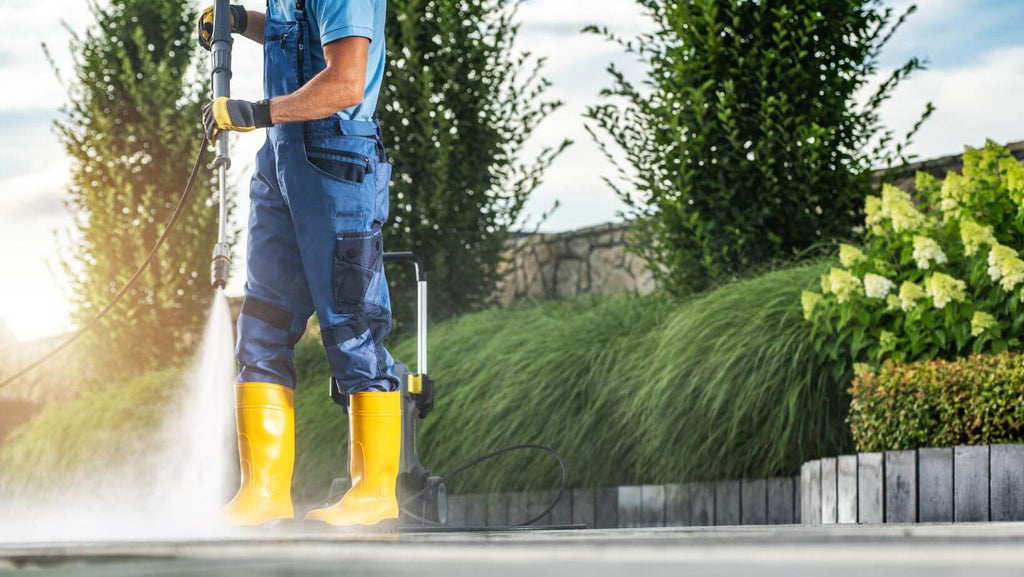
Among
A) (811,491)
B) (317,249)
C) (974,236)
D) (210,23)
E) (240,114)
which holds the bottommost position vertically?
(811,491)

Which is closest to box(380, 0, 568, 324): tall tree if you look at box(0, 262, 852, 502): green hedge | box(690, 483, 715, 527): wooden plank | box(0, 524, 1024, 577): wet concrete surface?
box(0, 262, 852, 502): green hedge

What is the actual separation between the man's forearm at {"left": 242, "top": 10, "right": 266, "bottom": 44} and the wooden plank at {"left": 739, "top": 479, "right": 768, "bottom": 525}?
8.71 ft

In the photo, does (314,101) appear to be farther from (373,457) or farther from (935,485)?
(935,485)

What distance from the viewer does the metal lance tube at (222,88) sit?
9.05 feet

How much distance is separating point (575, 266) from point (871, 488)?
215 inches

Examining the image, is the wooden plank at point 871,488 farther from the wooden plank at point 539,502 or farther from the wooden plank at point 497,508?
the wooden plank at point 497,508

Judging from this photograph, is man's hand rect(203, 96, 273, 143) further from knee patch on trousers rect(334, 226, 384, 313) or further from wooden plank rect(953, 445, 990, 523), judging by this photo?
wooden plank rect(953, 445, 990, 523)

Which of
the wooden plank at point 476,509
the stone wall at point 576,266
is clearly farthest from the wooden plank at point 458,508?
the stone wall at point 576,266

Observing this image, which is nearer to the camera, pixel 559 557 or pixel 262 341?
pixel 559 557

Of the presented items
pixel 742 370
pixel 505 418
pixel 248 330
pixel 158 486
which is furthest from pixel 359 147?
pixel 158 486

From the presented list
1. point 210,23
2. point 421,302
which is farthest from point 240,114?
point 421,302

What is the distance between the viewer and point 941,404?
149 inches

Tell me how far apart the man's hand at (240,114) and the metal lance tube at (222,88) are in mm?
81

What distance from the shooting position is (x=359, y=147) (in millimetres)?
2781
